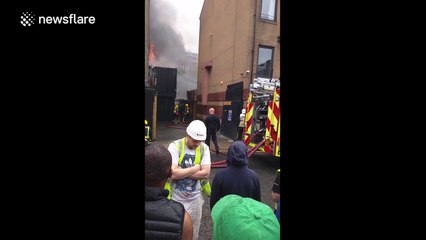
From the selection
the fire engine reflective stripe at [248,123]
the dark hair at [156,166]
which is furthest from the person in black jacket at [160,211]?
the fire engine reflective stripe at [248,123]

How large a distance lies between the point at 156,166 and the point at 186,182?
112cm

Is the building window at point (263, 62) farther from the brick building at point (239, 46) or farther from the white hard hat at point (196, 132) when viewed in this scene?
the white hard hat at point (196, 132)

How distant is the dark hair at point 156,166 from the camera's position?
4.39ft

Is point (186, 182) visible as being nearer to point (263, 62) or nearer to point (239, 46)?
point (263, 62)

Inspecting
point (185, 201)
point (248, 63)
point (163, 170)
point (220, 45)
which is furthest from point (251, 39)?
point (163, 170)

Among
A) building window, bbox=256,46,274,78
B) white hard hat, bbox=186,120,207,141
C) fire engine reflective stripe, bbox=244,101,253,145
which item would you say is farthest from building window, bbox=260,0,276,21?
white hard hat, bbox=186,120,207,141

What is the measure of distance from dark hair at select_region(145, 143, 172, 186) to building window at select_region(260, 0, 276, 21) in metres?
13.0

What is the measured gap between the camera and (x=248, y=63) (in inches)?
498

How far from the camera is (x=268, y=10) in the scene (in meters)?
13.1
